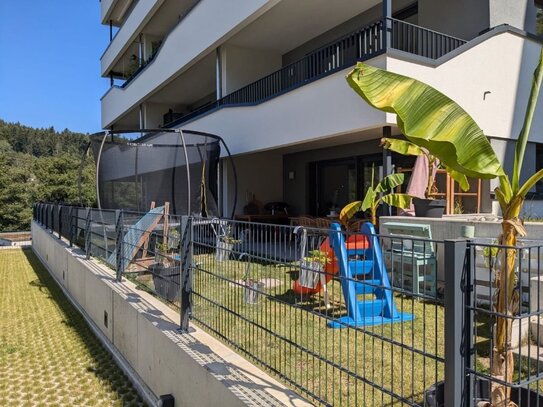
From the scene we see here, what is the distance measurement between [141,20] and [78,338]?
17.6 m

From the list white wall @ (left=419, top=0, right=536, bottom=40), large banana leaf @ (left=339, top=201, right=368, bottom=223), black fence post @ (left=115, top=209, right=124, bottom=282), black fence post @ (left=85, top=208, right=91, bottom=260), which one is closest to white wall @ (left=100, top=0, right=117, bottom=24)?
white wall @ (left=419, top=0, right=536, bottom=40)

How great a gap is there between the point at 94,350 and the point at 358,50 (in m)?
7.18

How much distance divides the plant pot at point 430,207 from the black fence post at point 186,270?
16.7 ft

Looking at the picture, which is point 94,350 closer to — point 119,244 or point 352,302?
point 119,244

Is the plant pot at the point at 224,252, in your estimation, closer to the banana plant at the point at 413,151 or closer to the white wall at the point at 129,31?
the banana plant at the point at 413,151

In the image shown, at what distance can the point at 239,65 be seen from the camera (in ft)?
46.9

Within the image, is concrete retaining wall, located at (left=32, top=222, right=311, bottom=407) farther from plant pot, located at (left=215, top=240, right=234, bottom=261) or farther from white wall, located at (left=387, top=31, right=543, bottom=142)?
white wall, located at (left=387, top=31, right=543, bottom=142)

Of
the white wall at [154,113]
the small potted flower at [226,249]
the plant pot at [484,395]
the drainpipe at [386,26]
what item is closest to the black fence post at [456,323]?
the plant pot at [484,395]

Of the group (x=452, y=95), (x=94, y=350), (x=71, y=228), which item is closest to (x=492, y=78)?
(x=452, y=95)

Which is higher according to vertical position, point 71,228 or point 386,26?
point 386,26

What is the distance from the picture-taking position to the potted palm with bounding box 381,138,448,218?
7168 millimetres

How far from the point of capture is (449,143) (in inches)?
89.2

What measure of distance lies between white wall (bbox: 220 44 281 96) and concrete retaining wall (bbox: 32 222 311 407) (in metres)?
8.91

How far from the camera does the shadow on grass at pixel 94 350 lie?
14.8 ft
